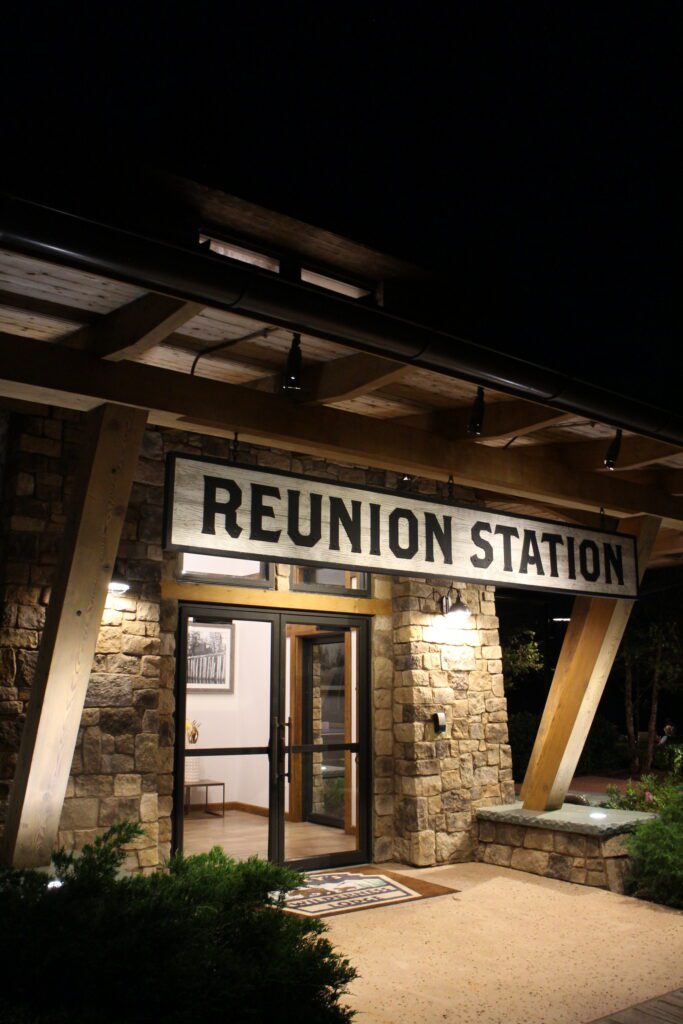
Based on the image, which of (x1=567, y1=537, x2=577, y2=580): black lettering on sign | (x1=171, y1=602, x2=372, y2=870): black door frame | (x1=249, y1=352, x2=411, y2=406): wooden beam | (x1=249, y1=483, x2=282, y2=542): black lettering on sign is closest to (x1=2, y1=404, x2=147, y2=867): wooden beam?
(x1=249, y1=483, x2=282, y2=542): black lettering on sign

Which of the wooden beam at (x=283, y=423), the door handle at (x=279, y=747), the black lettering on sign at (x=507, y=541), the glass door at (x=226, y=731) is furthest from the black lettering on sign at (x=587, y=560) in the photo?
the door handle at (x=279, y=747)

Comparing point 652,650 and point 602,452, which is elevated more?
point 602,452

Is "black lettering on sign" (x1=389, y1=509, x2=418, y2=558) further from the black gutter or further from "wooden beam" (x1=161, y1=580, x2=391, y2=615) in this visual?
"wooden beam" (x1=161, y1=580, x2=391, y2=615)

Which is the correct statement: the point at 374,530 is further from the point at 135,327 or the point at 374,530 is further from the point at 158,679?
the point at 158,679

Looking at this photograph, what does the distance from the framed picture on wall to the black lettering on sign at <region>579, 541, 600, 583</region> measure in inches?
117

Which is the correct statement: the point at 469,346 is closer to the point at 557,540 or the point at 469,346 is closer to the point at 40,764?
the point at 557,540

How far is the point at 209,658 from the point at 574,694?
9.91ft

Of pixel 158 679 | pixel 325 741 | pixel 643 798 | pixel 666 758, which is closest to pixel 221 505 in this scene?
pixel 158 679

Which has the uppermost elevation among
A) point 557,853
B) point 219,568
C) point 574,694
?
point 219,568

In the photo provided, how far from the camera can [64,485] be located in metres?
6.18

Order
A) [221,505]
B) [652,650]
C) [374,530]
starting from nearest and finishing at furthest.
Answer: [221,505] → [374,530] → [652,650]

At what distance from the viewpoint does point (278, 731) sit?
7324 millimetres

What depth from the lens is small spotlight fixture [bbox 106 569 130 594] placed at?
20.6 ft

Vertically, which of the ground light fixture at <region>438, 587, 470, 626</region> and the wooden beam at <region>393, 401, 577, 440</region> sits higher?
the wooden beam at <region>393, 401, 577, 440</region>
